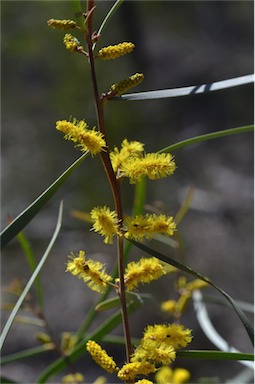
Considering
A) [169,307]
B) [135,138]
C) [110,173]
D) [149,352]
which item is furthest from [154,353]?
[135,138]

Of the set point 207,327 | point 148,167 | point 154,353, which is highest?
point 148,167

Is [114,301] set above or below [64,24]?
below

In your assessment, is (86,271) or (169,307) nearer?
(86,271)

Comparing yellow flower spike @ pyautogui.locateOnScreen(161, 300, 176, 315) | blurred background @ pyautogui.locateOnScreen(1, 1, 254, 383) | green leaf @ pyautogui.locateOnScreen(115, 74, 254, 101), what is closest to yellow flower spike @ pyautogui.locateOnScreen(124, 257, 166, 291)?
green leaf @ pyautogui.locateOnScreen(115, 74, 254, 101)

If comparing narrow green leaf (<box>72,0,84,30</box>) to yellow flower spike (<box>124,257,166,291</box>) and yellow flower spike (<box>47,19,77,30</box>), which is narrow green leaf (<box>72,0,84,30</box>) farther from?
yellow flower spike (<box>124,257,166,291</box>)

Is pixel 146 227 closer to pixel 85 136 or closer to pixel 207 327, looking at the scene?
pixel 85 136

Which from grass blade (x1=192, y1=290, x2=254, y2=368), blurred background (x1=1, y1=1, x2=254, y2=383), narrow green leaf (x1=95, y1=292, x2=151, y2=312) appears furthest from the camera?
blurred background (x1=1, y1=1, x2=254, y2=383)

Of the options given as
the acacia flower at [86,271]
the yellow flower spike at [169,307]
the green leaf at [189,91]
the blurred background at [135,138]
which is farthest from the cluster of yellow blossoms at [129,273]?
the blurred background at [135,138]
